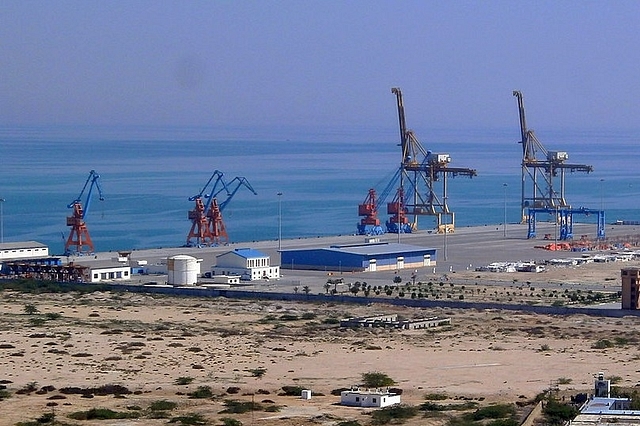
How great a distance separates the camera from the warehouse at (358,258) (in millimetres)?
54500

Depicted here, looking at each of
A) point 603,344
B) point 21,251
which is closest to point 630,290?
point 603,344

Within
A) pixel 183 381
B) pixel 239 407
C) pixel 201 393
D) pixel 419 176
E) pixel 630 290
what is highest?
pixel 419 176

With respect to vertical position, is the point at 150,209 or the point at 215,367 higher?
the point at 150,209

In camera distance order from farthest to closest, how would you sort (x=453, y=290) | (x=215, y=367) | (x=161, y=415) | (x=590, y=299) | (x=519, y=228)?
(x=519, y=228) → (x=453, y=290) → (x=590, y=299) → (x=215, y=367) → (x=161, y=415)

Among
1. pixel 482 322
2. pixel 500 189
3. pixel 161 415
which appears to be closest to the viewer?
pixel 161 415

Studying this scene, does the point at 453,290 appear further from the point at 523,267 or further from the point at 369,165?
the point at 369,165

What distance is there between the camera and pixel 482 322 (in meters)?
39.3

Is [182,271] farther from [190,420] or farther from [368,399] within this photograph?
[190,420]

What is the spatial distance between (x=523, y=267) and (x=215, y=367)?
84.1 ft

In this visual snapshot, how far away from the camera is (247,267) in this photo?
50906mm

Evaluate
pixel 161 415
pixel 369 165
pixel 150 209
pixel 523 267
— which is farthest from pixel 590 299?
pixel 369 165

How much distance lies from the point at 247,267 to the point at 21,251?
940 centimetres

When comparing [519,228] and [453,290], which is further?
[519,228]

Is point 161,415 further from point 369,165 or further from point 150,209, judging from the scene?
point 369,165
